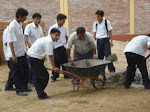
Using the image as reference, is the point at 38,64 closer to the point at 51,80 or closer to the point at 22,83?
the point at 22,83

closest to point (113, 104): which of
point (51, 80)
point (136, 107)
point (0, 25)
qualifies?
point (136, 107)

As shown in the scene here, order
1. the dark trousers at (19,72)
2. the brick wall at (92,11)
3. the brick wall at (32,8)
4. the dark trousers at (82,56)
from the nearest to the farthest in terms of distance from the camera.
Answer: the dark trousers at (19,72) < the dark trousers at (82,56) < the brick wall at (32,8) < the brick wall at (92,11)

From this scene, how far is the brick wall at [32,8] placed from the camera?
13406 millimetres

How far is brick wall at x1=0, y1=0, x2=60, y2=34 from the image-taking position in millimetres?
13406

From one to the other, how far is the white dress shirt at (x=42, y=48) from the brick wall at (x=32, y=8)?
820 centimetres

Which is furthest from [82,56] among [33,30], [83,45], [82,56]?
[33,30]

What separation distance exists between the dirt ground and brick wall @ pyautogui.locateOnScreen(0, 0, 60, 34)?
743cm

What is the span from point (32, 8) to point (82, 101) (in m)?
9.14

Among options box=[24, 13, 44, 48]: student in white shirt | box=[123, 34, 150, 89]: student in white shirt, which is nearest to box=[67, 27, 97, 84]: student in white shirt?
box=[24, 13, 44, 48]: student in white shirt

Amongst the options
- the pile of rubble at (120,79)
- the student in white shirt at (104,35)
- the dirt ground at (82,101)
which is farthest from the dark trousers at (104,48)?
the dirt ground at (82,101)

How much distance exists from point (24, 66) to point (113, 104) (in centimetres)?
242

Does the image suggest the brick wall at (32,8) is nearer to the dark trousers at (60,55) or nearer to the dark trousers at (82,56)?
the dark trousers at (60,55)

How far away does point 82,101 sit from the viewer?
5.22 metres

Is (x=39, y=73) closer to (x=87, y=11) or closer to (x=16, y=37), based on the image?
(x=16, y=37)
